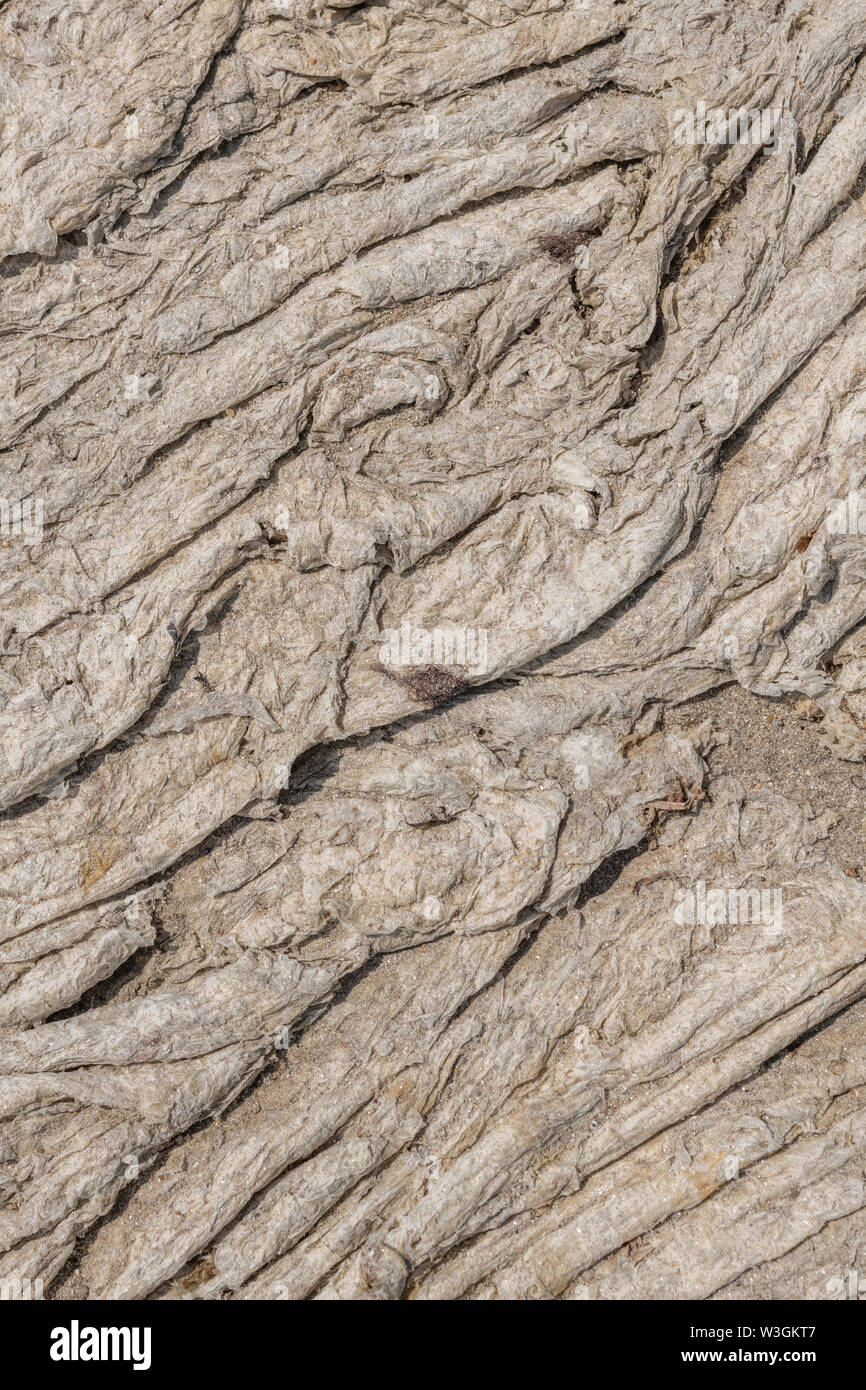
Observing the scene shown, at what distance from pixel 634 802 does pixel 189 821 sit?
5.81 metres

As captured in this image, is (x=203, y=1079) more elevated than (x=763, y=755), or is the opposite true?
(x=763, y=755)

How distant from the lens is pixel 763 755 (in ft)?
42.9


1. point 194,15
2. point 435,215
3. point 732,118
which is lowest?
point 435,215

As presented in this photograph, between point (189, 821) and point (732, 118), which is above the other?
point (732, 118)

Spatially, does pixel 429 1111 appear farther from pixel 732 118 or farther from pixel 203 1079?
pixel 732 118

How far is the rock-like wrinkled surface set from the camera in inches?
460

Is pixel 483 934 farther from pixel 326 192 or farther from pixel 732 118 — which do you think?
pixel 732 118

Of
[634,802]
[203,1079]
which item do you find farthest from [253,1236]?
[634,802]

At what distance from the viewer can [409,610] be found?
1231 centimetres

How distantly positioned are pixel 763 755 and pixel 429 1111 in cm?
660

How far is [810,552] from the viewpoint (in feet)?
39.9

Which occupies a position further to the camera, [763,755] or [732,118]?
[763,755]

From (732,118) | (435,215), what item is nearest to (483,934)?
(435,215)

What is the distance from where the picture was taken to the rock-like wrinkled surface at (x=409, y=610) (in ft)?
38.3
